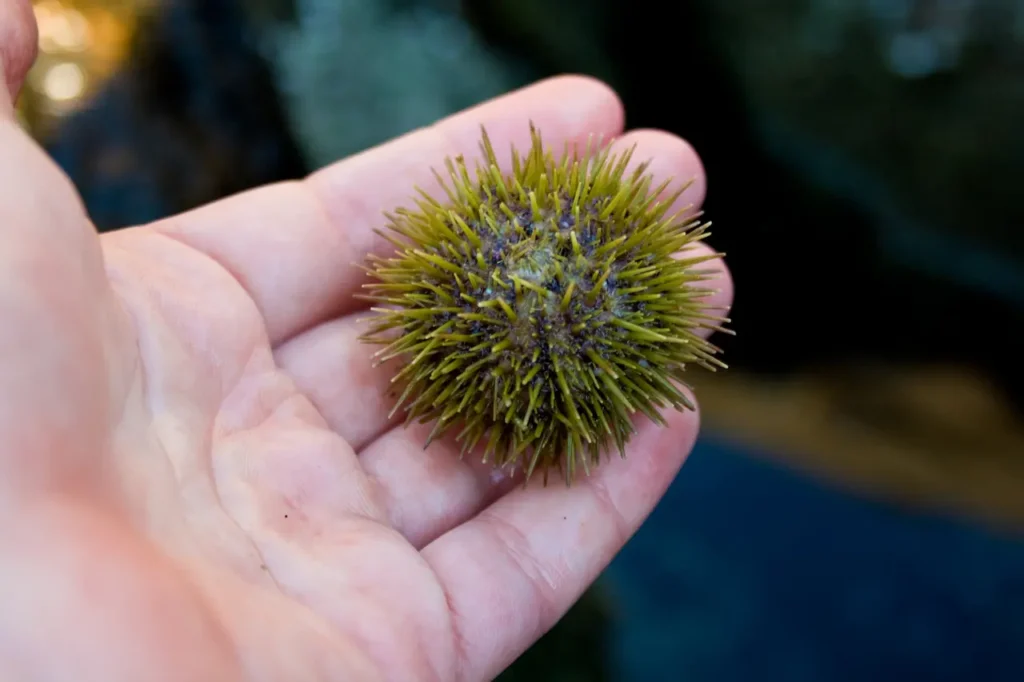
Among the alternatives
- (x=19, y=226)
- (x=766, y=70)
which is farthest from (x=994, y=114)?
(x=19, y=226)

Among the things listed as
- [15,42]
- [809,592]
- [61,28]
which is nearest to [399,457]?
[15,42]

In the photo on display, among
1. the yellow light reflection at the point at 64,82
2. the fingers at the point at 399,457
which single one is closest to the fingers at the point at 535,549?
the fingers at the point at 399,457

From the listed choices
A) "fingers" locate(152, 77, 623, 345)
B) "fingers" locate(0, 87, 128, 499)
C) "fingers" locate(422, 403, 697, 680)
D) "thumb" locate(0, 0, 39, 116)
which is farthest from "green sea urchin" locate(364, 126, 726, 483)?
"thumb" locate(0, 0, 39, 116)

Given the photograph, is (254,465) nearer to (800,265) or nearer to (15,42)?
(15,42)

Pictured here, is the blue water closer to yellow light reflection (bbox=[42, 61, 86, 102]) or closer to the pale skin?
the pale skin

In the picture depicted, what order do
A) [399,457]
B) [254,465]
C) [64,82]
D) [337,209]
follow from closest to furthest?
[254,465], [399,457], [337,209], [64,82]

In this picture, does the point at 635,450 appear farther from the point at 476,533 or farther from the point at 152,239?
the point at 152,239

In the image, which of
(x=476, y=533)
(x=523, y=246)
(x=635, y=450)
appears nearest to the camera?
(x=523, y=246)
